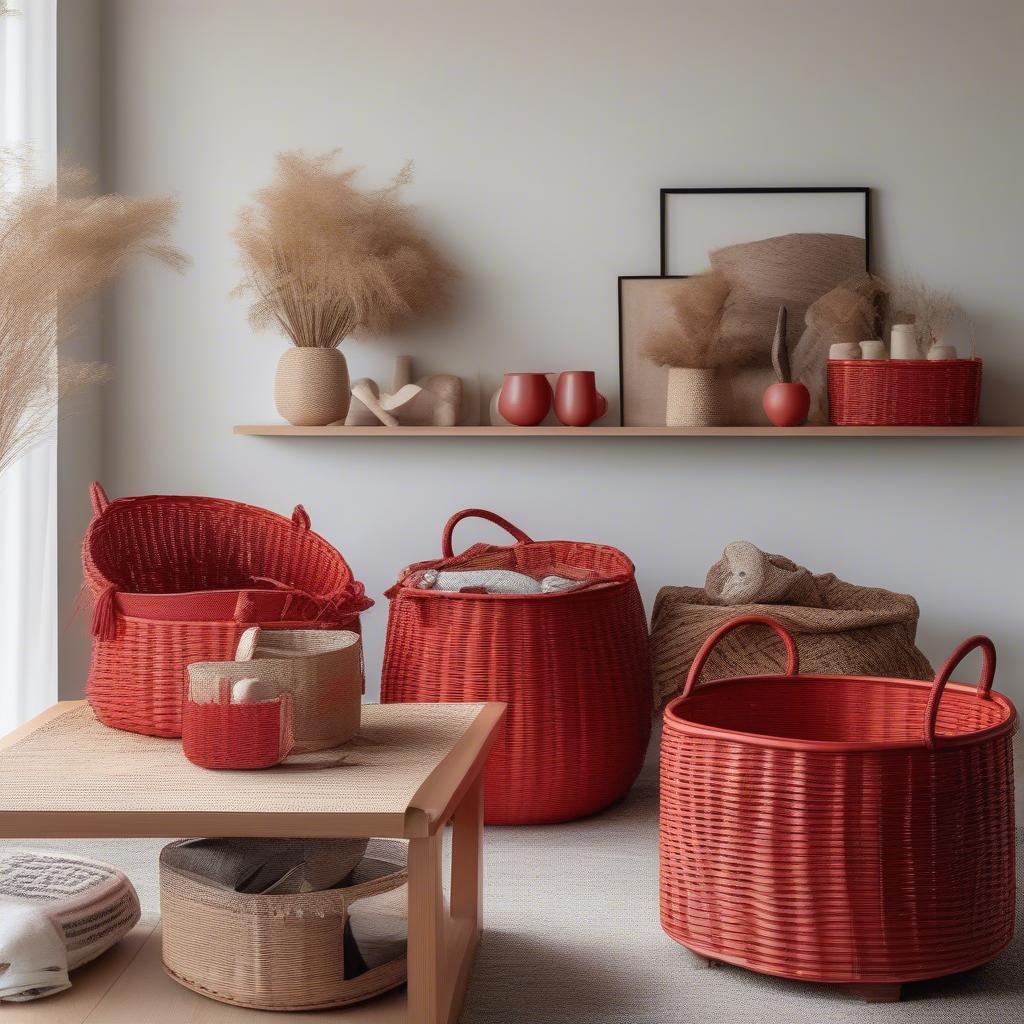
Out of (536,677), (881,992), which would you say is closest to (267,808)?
(881,992)

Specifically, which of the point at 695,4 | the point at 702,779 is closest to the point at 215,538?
the point at 702,779

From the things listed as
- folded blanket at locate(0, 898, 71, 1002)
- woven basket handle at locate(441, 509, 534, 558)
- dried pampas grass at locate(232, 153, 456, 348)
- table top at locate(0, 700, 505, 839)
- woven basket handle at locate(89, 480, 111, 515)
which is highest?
dried pampas grass at locate(232, 153, 456, 348)

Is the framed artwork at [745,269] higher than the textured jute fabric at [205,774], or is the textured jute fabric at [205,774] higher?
the framed artwork at [745,269]

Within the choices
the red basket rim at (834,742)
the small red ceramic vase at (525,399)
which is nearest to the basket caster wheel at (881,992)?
the red basket rim at (834,742)

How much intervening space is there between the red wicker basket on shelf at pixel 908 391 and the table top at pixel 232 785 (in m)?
1.59

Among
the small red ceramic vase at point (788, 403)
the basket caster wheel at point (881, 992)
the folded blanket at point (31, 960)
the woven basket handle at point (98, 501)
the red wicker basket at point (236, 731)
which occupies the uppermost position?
the small red ceramic vase at point (788, 403)

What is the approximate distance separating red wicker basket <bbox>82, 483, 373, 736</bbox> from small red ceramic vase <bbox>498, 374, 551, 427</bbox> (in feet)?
2.65

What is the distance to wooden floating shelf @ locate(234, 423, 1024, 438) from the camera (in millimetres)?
3086

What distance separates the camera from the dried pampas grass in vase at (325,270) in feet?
10.1

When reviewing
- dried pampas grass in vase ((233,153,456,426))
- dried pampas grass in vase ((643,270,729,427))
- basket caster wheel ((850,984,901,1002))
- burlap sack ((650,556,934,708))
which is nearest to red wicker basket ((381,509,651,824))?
burlap sack ((650,556,934,708))

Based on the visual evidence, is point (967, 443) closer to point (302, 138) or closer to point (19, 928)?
point (302, 138)

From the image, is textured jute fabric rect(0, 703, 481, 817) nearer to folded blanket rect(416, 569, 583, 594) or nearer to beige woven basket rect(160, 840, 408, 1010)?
beige woven basket rect(160, 840, 408, 1010)

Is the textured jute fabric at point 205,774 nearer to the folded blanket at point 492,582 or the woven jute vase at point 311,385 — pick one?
the folded blanket at point 492,582

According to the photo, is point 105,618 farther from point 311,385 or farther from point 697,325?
point 697,325
